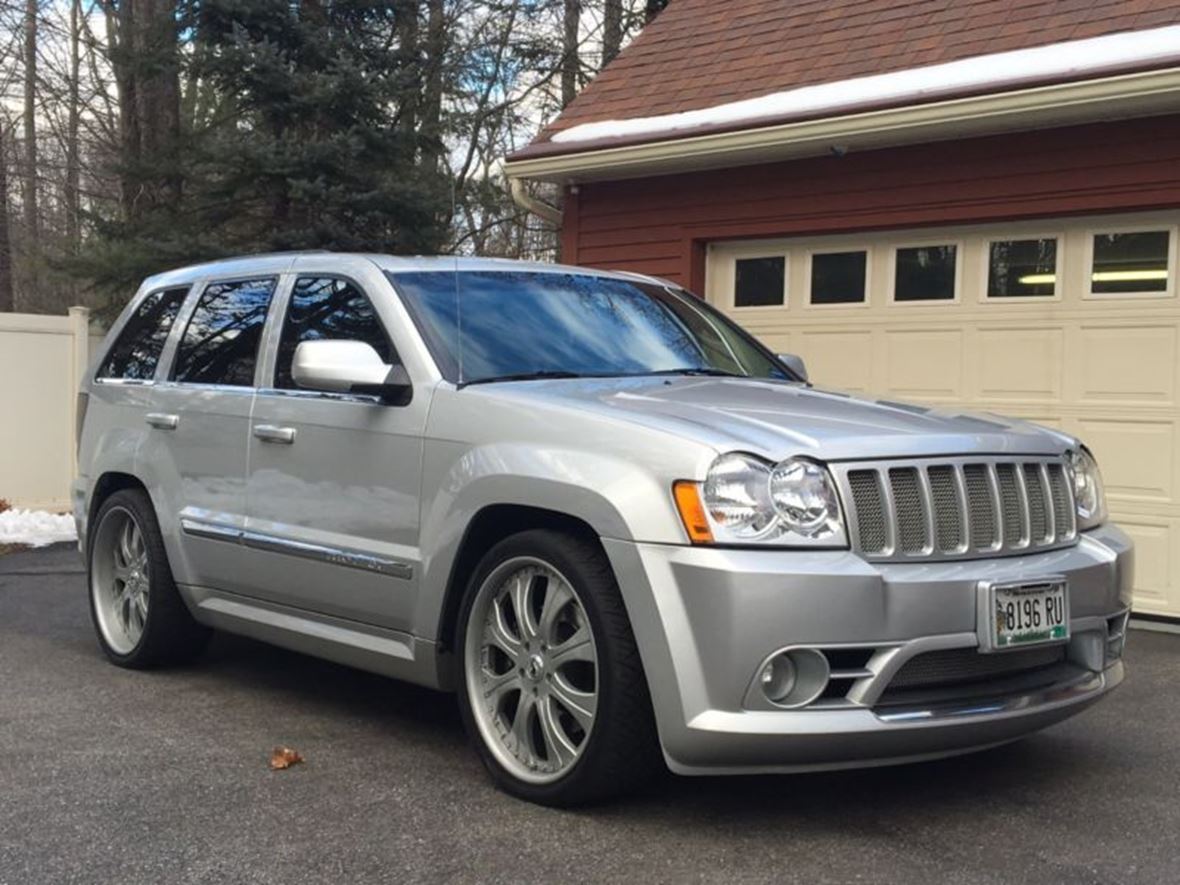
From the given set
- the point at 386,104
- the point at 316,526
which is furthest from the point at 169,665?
the point at 386,104

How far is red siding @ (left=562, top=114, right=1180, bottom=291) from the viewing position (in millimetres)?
7231

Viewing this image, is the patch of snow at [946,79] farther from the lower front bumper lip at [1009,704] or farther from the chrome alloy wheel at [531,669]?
the chrome alloy wheel at [531,669]

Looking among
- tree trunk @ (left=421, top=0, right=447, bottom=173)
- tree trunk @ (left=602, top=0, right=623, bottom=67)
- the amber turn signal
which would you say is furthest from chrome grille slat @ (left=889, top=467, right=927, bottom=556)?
tree trunk @ (left=602, top=0, right=623, bottom=67)

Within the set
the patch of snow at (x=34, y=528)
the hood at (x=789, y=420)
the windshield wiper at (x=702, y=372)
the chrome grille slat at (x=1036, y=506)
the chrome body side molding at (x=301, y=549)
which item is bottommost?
the patch of snow at (x=34, y=528)

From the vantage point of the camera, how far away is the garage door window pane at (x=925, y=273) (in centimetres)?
805

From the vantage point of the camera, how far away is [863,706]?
Result: 347 centimetres

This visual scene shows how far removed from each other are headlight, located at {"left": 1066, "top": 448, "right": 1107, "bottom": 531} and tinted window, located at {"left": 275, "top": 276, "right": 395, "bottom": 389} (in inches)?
93.5

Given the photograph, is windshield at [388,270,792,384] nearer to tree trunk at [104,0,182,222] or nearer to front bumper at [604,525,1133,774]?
front bumper at [604,525,1133,774]

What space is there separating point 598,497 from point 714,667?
23.0 inches

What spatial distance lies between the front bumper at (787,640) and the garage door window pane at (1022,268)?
4491 mm

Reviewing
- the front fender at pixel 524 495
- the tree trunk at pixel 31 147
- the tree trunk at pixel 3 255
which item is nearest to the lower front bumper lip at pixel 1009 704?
the front fender at pixel 524 495

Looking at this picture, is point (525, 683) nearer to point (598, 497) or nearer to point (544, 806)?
point (544, 806)

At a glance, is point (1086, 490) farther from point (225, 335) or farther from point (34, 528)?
point (34, 528)

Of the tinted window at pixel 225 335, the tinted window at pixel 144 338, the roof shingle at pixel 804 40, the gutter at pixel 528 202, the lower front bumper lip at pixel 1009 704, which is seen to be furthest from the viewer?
the gutter at pixel 528 202
